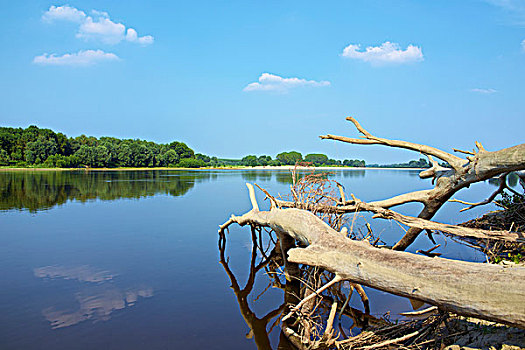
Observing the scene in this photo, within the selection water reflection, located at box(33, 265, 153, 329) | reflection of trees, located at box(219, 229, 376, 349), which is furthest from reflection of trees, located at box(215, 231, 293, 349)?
water reflection, located at box(33, 265, 153, 329)

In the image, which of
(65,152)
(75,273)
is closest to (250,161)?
(65,152)

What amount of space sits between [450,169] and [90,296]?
7436mm

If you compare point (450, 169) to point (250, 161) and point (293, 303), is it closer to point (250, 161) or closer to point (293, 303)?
point (293, 303)

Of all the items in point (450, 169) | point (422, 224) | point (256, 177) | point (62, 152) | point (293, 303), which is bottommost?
point (293, 303)

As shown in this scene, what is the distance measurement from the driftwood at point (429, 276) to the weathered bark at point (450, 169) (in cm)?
288

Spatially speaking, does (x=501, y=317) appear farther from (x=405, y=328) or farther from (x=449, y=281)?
(x=405, y=328)

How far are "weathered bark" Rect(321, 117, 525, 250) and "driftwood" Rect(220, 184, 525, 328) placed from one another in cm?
288

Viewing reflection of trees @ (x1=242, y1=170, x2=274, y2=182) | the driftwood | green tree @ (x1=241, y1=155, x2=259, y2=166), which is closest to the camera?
the driftwood

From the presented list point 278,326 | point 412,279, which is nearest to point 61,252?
point 278,326

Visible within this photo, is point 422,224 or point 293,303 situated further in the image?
point 293,303

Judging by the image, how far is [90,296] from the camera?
7.33m

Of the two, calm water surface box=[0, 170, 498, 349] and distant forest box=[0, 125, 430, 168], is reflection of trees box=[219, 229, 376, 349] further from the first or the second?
distant forest box=[0, 125, 430, 168]

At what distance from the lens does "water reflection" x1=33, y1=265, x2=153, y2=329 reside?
20.8 feet

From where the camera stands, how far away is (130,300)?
7199mm
